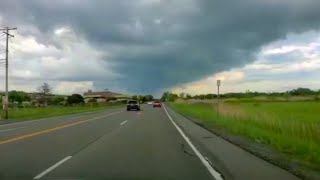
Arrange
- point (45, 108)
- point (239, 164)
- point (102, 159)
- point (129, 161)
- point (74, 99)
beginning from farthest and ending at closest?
1. point (74, 99)
2. point (45, 108)
3. point (102, 159)
4. point (129, 161)
5. point (239, 164)

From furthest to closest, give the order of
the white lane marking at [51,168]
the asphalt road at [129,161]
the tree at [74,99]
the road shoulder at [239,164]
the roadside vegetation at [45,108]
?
the tree at [74,99] < the roadside vegetation at [45,108] < the asphalt road at [129,161] < the road shoulder at [239,164] < the white lane marking at [51,168]

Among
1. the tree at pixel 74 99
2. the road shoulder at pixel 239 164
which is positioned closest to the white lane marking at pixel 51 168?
the road shoulder at pixel 239 164

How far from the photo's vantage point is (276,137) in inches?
829

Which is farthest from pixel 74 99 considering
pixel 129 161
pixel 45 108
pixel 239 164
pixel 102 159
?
pixel 239 164

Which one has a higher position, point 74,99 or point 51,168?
point 74,99

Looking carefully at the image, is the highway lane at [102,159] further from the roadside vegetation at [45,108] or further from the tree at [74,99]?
the tree at [74,99]

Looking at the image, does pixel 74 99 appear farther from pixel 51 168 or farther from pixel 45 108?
pixel 51 168

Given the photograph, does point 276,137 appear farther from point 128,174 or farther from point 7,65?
point 7,65

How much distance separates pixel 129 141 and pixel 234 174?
960 cm

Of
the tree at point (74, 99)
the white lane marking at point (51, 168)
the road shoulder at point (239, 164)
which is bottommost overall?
the road shoulder at point (239, 164)

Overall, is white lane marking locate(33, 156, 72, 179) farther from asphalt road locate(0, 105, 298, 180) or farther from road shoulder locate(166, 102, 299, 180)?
road shoulder locate(166, 102, 299, 180)

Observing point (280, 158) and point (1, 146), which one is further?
point (1, 146)

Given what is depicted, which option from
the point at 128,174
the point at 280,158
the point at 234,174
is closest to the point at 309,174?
the point at 234,174

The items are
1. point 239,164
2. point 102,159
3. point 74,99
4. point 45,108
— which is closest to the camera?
point 239,164
